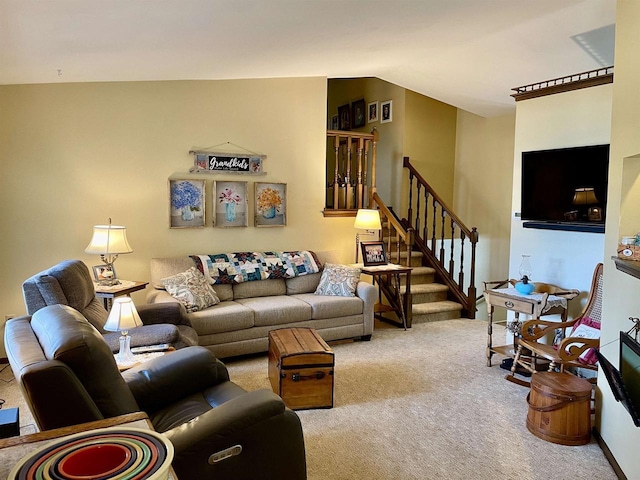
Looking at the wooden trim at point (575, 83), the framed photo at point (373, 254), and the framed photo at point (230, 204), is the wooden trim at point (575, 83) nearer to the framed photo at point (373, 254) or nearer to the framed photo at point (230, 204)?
the framed photo at point (373, 254)

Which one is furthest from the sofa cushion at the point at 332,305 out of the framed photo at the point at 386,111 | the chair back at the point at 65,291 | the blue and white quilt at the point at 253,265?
the framed photo at the point at 386,111

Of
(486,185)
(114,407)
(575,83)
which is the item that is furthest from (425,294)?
(114,407)

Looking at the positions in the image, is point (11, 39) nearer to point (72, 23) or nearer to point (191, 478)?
point (72, 23)

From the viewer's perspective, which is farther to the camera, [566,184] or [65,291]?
[566,184]

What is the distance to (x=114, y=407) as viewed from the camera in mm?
1693

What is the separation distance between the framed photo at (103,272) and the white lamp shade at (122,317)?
1.49m

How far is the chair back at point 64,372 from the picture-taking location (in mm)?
1491

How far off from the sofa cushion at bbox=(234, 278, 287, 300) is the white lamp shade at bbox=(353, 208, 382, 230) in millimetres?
1131

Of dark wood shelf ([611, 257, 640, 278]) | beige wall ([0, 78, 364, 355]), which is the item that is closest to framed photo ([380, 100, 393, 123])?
beige wall ([0, 78, 364, 355])

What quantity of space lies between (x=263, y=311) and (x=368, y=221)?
1.73 meters

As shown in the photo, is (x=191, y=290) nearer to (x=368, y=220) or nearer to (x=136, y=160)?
(x=136, y=160)

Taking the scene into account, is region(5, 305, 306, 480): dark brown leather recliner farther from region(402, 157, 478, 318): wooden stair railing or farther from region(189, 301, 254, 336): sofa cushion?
region(402, 157, 478, 318): wooden stair railing

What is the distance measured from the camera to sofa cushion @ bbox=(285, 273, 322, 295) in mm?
4981

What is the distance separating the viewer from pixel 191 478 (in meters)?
1.62
